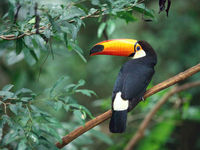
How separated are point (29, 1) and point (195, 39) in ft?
11.8

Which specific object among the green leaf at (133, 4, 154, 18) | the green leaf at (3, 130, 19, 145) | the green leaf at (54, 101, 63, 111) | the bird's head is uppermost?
the green leaf at (133, 4, 154, 18)

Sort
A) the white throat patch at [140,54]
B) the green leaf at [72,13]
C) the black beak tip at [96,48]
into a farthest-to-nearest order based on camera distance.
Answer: the white throat patch at [140,54] < the black beak tip at [96,48] < the green leaf at [72,13]

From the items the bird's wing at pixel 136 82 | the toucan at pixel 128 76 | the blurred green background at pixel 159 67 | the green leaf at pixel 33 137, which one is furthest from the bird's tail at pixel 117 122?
the blurred green background at pixel 159 67

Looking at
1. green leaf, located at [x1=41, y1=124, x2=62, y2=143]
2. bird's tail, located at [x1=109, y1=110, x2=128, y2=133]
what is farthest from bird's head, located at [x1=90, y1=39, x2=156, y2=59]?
green leaf, located at [x1=41, y1=124, x2=62, y2=143]

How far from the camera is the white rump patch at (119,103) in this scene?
1.93 metres

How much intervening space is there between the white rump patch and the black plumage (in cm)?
2

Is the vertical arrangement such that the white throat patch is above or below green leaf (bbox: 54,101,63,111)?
below

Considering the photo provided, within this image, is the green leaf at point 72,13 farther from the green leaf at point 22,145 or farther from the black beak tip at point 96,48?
the black beak tip at point 96,48

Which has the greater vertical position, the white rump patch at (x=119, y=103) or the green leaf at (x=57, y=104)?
the green leaf at (x=57, y=104)

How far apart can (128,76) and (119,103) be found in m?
0.32

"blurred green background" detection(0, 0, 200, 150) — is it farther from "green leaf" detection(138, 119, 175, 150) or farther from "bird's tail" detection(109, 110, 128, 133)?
"bird's tail" detection(109, 110, 128, 133)

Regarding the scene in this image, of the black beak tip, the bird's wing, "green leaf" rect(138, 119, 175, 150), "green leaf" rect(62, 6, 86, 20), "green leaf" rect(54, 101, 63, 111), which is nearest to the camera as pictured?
"green leaf" rect(62, 6, 86, 20)

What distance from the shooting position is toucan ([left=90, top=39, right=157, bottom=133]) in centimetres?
190

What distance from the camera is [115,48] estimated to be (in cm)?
238
